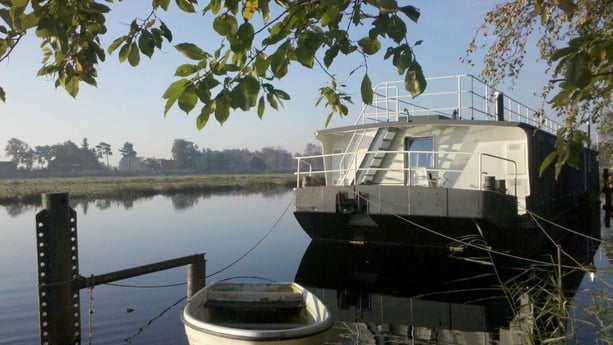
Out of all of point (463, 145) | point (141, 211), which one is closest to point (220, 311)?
point (463, 145)

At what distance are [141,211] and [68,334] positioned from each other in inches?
1037

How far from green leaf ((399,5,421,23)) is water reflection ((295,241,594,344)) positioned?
3510 mm

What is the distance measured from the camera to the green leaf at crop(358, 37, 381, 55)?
2.06 metres

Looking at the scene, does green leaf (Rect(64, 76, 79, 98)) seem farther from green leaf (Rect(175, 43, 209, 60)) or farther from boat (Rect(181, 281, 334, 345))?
boat (Rect(181, 281, 334, 345))

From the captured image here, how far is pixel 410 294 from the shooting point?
9.83 meters

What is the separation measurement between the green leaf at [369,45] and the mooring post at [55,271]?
5.54 m

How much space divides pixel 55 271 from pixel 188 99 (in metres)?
5.37

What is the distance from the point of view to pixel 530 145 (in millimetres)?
12898

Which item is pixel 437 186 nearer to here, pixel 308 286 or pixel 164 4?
pixel 308 286

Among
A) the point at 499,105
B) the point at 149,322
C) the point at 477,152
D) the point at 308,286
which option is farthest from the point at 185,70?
the point at 499,105

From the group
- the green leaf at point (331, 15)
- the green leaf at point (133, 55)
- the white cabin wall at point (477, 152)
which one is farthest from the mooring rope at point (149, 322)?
the white cabin wall at point (477, 152)

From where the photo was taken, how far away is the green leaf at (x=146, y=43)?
226cm

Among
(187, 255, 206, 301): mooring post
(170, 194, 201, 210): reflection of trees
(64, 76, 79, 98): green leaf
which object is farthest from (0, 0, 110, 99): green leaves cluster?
(170, 194, 201, 210): reflection of trees

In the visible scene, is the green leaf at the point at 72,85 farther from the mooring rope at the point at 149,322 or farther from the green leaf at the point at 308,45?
the mooring rope at the point at 149,322
